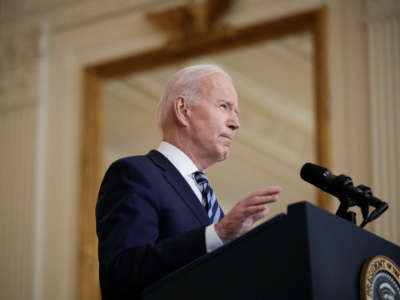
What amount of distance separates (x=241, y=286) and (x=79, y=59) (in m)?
6.39

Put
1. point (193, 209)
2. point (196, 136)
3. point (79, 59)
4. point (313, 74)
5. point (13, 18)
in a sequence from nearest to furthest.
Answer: point (193, 209)
point (196, 136)
point (313, 74)
point (79, 59)
point (13, 18)

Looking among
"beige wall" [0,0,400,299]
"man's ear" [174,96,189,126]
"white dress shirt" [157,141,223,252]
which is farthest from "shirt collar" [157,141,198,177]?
"beige wall" [0,0,400,299]

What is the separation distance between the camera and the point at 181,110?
259 cm

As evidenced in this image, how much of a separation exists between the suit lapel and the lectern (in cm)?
43

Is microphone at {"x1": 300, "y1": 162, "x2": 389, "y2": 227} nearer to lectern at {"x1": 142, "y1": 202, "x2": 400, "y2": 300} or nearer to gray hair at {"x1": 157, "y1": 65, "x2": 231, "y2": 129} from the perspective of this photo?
lectern at {"x1": 142, "y1": 202, "x2": 400, "y2": 300}

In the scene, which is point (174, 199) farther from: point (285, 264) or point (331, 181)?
point (285, 264)

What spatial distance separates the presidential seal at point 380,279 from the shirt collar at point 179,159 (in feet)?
2.62

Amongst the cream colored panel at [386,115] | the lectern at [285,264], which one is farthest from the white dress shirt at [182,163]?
the cream colored panel at [386,115]

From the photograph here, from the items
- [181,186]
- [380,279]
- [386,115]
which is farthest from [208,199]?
[386,115]

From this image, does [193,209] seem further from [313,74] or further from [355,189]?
[313,74]

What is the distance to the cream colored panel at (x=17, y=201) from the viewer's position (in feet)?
24.5

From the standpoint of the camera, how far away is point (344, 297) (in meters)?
1.66

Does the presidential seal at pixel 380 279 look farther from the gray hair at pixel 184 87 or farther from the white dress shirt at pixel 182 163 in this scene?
the gray hair at pixel 184 87

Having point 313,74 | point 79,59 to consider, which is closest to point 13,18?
point 79,59
